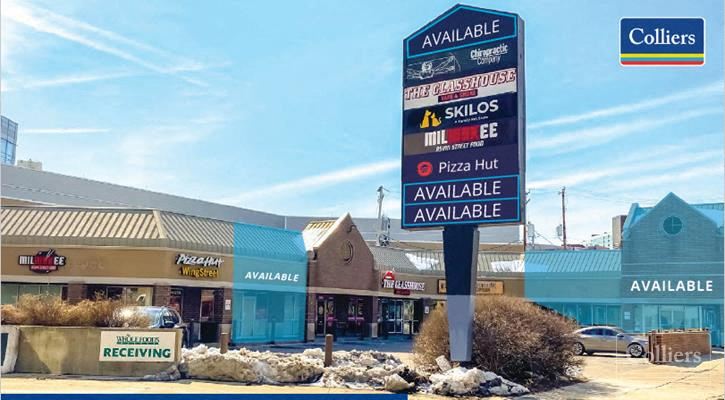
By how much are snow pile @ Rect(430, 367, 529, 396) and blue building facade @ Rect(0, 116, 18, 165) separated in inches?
3380

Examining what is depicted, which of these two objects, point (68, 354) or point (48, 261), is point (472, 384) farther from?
point (48, 261)

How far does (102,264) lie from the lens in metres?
33.5

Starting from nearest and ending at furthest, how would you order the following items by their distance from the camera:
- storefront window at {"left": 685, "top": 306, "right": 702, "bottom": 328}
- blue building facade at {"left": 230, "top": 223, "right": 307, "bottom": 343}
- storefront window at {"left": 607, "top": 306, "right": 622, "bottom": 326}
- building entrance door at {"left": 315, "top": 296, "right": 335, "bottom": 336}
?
blue building facade at {"left": 230, "top": 223, "right": 307, "bottom": 343}
building entrance door at {"left": 315, "top": 296, "right": 335, "bottom": 336}
storefront window at {"left": 685, "top": 306, "right": 702, "bottom": 328}
storefront window at {"left": 607, "top": 306, "right": 622, "bottom": 326}

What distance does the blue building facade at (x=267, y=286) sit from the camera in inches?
1470

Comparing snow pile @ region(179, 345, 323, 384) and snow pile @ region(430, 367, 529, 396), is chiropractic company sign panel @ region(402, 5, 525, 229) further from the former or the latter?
snow pile @ region(179, 345, 323, 384)

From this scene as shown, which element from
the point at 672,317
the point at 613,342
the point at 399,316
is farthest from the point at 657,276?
the point at 399,316

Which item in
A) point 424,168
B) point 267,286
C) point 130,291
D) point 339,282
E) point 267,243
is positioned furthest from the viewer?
point 339,282

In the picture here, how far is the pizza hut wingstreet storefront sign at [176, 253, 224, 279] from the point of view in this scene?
3394 cm

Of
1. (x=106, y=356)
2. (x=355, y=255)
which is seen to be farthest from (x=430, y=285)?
(x=106, y=356)

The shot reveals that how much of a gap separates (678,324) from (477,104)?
30.9 meters

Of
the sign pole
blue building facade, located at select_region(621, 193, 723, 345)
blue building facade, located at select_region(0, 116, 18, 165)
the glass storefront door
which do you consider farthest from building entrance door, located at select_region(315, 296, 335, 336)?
blue building facade, located at select_region(0, 116, 18, 165)

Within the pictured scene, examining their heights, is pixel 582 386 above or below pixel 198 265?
below

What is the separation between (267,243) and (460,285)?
18.8 meters

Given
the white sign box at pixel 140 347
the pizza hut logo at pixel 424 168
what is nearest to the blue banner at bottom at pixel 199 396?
the white sign box at pixel 140 347
